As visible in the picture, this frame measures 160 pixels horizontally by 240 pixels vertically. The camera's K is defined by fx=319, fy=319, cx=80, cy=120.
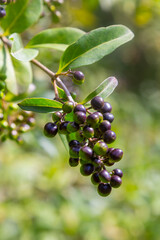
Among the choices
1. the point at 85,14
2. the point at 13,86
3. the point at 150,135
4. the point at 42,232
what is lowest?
the point at 150,135

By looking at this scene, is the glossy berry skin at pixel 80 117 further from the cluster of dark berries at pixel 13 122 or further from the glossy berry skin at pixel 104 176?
the cluster of dark berries at pixel 13 122

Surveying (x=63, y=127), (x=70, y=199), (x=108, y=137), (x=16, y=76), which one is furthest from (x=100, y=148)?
(x=70, y=199)

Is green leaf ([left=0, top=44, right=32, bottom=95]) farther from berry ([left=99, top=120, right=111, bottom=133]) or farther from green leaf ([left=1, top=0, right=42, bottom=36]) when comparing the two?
berry ([left=99, top=120, right=111, bottom=133])

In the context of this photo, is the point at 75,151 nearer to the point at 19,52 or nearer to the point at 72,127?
the point at 72,127

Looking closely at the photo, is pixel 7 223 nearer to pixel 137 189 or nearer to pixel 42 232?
pixel 42 232

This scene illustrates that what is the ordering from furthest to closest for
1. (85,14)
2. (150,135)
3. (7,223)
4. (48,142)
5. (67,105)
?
(150,135), (85,14), (7,223), (48,142), (67,105)

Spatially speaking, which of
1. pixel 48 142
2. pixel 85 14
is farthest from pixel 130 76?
pixel 48 142

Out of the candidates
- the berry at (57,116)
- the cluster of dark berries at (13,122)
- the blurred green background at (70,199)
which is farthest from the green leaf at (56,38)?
the blurred green background at (70,199)
